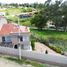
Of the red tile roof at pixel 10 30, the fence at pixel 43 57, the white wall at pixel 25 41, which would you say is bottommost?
the fence at pixel 43 57

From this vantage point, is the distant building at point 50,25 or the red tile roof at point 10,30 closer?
the red tile roof at point 10,30

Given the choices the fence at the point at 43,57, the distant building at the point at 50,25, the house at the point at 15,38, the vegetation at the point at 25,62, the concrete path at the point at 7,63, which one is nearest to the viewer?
the fence at the point at 43,57

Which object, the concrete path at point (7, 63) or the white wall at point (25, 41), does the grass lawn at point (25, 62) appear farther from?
the white wall at point (25, 41)

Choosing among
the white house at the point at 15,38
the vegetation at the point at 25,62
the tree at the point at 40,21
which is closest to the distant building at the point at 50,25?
the tree at the point at 40,21

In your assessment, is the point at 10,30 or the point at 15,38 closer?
the point at 15,38

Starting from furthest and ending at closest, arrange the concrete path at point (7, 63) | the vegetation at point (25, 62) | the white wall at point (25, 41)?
the white wall at point (25, 41), the concrete path at point (7, 63), the vegetation at point (25, 62)

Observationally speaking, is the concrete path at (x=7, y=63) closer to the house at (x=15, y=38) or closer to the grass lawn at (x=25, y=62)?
the grass lawn at (x=25, y=62)

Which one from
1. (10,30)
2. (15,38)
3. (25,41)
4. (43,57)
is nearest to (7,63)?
(43,57)

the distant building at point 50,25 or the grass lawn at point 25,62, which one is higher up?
the distant building at point 50,25

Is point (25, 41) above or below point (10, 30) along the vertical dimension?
below

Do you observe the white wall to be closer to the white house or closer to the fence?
the white house

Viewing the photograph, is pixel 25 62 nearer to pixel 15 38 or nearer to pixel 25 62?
pixel 25 62

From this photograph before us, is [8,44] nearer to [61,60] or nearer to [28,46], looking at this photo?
[28,46]

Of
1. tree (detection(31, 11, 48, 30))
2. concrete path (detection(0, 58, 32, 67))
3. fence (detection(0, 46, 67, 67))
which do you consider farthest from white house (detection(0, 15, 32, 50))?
tree (detection(31, 11, 48, 30))
